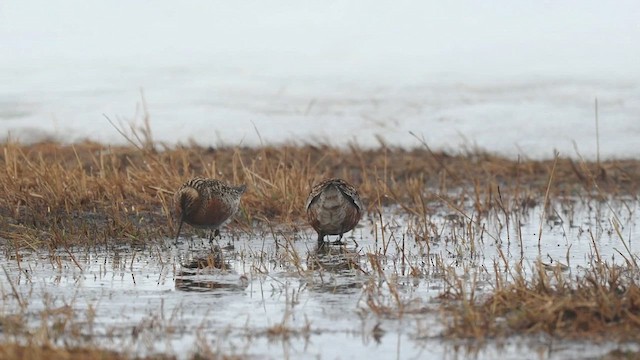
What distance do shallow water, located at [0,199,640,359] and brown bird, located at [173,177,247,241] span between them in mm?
234

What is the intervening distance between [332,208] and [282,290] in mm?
2489

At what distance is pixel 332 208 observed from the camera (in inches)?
394

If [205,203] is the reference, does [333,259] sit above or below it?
below

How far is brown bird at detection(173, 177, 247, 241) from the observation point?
10148 mm

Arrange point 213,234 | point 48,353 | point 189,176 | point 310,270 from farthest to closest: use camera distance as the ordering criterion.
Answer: point 189,176 → point 213,234 → point 310,270 → point 48,353

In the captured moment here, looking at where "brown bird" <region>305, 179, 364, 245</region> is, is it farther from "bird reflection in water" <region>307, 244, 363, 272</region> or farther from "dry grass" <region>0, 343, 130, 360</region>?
"dry grass" <region>0, 343, 130, 360</region>

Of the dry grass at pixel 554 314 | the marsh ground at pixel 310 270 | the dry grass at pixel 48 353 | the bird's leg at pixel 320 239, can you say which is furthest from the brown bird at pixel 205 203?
the dry grass at pixel 48 353

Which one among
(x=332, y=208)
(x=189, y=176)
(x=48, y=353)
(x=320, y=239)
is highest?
(x=189, y=176)

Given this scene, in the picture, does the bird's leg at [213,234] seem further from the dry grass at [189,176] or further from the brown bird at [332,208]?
the brown bird at [332,208]

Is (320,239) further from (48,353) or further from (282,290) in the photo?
(48,353)

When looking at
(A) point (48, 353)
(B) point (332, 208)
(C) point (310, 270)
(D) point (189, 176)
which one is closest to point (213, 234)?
(B) point (332, 208)

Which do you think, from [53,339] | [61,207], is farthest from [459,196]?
[53,339]

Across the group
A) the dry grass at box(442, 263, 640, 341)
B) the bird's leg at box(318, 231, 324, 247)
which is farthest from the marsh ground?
the bird's leg at box(318, 231, 324, 247)

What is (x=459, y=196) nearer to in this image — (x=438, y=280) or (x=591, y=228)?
(x=591, y=228)
